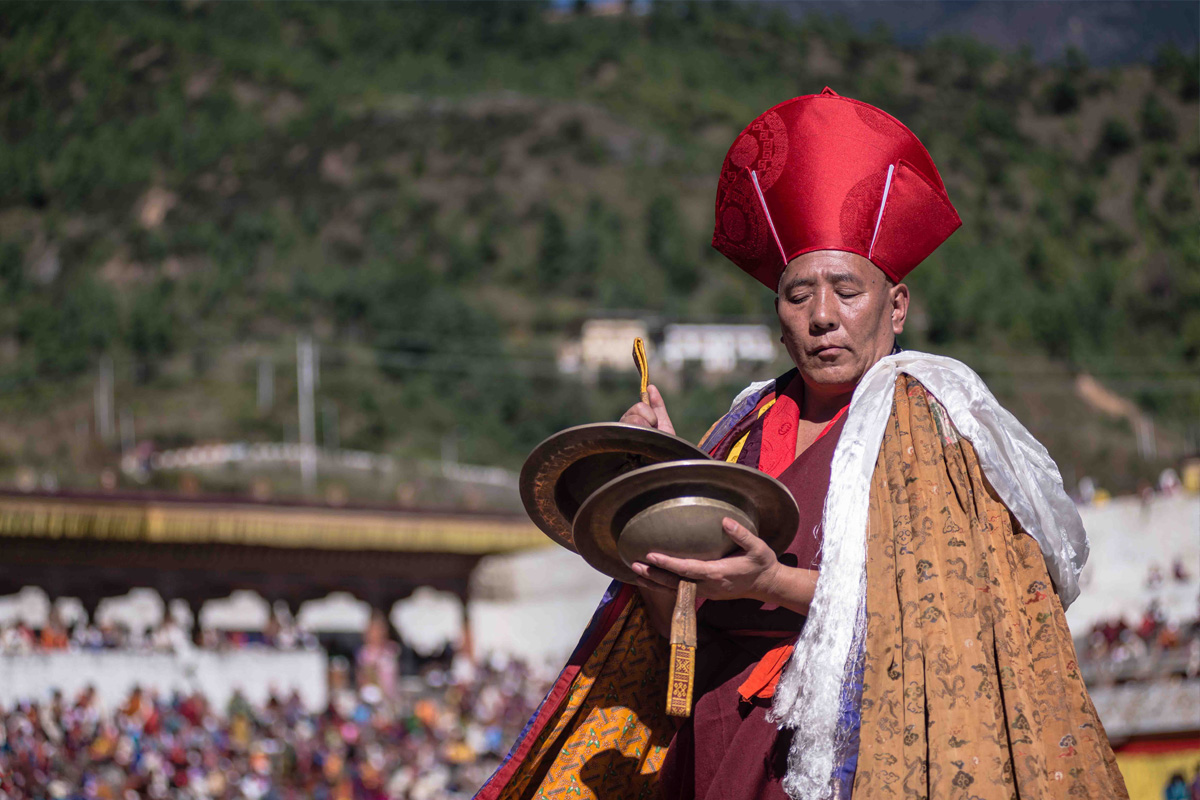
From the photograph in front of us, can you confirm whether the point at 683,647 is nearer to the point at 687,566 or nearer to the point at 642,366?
the point at 687,566

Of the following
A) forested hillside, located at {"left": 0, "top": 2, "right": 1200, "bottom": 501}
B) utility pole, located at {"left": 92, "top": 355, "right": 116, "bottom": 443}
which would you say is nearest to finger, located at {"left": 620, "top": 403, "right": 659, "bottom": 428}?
forested hillside, located at {"left": 0, "top": 2, "right": 1200, "bottom": 501}

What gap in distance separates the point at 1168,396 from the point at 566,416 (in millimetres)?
25236

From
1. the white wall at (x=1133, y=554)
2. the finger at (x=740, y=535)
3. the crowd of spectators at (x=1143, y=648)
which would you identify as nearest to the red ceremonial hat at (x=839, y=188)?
the finger at (x=740, y=535)

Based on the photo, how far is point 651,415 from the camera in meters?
2.42

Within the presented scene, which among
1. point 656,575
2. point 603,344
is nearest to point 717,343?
point 603,344

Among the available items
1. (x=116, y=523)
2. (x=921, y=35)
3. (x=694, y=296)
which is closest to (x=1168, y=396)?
(x=694, y=296)

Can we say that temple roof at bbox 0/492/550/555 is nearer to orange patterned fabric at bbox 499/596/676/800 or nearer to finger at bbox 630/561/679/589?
orange patterned fabric at bbox 499/596/676/800

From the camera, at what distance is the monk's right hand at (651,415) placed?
7.86ft

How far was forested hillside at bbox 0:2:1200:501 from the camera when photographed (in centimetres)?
5616

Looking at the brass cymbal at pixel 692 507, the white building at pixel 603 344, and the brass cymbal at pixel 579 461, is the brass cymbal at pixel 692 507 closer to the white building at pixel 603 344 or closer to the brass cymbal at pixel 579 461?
the brass cymbal at pixel 579 461

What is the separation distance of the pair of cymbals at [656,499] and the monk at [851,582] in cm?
4

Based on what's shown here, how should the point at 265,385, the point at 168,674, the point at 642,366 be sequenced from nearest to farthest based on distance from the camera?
1. the point at 642,366
2. the point at 168,674
3. the point at 265,385

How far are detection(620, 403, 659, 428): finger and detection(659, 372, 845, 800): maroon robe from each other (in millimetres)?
284

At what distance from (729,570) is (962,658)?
15.6 inches
